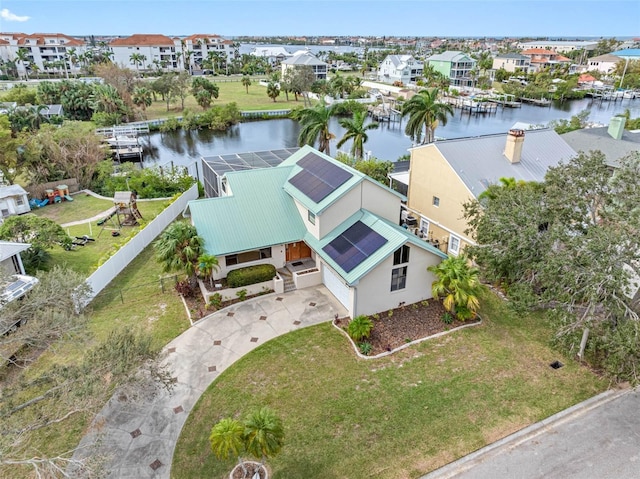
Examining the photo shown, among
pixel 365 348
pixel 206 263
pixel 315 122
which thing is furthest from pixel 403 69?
pixel 365 348

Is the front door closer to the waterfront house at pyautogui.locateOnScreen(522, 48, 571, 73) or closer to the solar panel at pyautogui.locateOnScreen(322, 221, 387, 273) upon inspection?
the solar panel at pyautogui.locateOnScreen(322, 221, 387, 273)

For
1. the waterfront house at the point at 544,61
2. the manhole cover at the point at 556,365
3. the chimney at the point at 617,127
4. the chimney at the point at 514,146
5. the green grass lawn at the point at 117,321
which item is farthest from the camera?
the waterfront house at the point at 544,61

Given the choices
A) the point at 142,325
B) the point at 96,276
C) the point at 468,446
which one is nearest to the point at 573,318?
the point at 468,446

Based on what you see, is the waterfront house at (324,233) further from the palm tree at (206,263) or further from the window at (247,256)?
the palm tree at (206,263)

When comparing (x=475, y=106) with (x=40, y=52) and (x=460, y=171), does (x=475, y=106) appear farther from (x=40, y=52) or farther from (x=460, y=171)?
(x=40, y=52)

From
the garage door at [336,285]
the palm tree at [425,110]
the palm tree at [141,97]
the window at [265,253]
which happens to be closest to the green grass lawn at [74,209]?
the window at [265,253]

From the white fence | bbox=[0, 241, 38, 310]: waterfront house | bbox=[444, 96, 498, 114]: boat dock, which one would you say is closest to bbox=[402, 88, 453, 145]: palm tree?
the white fence

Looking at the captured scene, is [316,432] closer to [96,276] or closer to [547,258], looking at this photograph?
[547,258]
